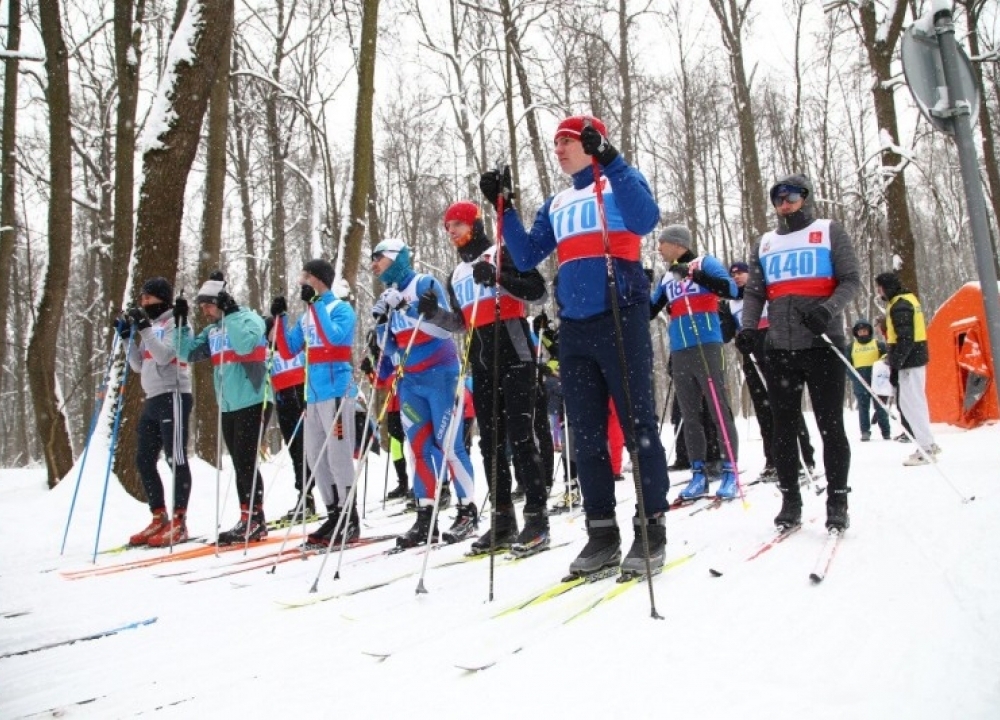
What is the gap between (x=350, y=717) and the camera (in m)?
2.24

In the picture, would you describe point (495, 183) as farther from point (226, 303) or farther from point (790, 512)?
point (226, 303)

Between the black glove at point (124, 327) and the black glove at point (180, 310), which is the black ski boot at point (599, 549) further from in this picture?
the black glove at point (124, 327)

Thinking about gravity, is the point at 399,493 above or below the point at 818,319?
below

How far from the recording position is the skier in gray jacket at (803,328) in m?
4.10

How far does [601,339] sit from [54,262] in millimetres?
11334

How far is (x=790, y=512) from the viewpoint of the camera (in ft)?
13.7

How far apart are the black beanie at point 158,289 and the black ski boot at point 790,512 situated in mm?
5739

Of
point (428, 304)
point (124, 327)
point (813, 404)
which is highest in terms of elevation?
point (124, 327)

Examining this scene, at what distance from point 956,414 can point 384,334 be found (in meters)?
8.89

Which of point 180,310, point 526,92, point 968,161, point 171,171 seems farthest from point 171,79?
point 526,92

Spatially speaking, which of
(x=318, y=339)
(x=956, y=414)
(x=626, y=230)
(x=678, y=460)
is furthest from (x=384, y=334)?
(x=956, y=414)

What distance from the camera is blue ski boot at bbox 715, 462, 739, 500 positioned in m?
5.63

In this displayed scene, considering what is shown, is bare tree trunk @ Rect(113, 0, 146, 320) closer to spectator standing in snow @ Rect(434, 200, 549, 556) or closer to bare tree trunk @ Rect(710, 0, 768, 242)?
spectator standing in snow @ Rect(434, 200, 549, 556)

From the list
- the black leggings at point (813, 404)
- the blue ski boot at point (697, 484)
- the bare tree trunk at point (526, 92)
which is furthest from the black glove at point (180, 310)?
the bare tree trunk at point (526, 92)
